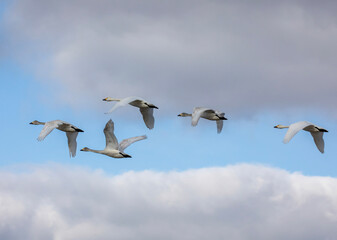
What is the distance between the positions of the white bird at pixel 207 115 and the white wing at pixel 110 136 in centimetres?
522

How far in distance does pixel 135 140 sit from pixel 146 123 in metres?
1.82

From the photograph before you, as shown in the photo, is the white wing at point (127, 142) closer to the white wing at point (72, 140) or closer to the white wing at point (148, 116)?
the white wing at point (148, 116)

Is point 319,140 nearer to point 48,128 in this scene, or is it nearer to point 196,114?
point 196,114

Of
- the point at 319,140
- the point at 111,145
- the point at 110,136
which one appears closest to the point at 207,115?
the point at 111,145

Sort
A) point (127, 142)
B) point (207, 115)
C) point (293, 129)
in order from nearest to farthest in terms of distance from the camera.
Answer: point (293, 129) < point (127, 142) < point (207, 115)

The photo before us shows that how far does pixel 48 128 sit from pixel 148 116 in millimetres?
7052

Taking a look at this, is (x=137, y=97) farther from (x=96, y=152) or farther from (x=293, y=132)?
(x=293, y=132)

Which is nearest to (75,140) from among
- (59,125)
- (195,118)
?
(59,125)

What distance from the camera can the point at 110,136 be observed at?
4750 cm

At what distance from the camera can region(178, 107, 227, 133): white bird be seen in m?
45.8

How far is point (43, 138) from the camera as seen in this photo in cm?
4475

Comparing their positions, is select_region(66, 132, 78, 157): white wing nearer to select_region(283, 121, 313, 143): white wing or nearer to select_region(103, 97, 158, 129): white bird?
select_region(103, 97, 158, 129): white bird

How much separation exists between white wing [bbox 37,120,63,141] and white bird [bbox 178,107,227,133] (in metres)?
8.57

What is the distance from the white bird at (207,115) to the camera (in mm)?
45750
